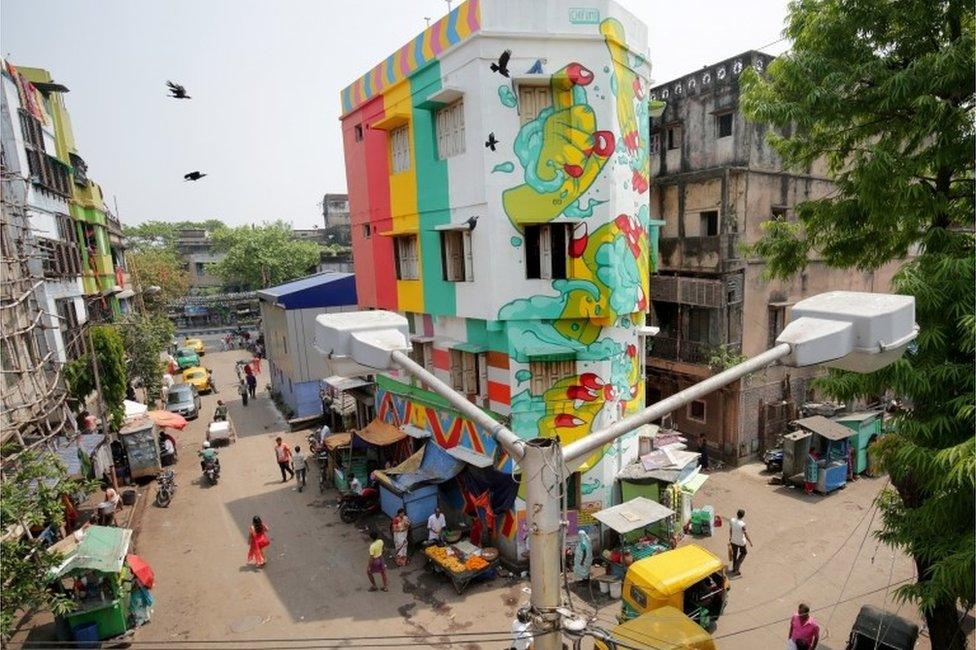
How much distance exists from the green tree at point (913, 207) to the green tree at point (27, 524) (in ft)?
38.5

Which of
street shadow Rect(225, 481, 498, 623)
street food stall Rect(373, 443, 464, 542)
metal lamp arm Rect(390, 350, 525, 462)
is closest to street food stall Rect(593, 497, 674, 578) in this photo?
street shadow Rect(225, 481, 498, 623)

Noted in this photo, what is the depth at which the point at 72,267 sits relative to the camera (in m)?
20.1

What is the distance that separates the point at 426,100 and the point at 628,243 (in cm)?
614

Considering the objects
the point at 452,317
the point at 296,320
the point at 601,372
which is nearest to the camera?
the point at 601,372

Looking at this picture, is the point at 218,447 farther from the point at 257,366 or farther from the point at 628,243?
the point at 628,243

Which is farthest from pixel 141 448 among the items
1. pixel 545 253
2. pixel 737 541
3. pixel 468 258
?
pixel 737 541

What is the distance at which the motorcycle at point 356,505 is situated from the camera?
636 inches

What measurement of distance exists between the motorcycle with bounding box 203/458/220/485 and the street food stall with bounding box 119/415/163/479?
193 cm

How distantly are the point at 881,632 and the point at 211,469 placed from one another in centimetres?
1892

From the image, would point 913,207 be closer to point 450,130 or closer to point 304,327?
point 450,130

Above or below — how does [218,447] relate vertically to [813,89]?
below

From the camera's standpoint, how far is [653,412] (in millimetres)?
3400

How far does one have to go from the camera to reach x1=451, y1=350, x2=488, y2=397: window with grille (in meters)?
14.4

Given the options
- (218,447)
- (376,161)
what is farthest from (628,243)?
(218,447)
